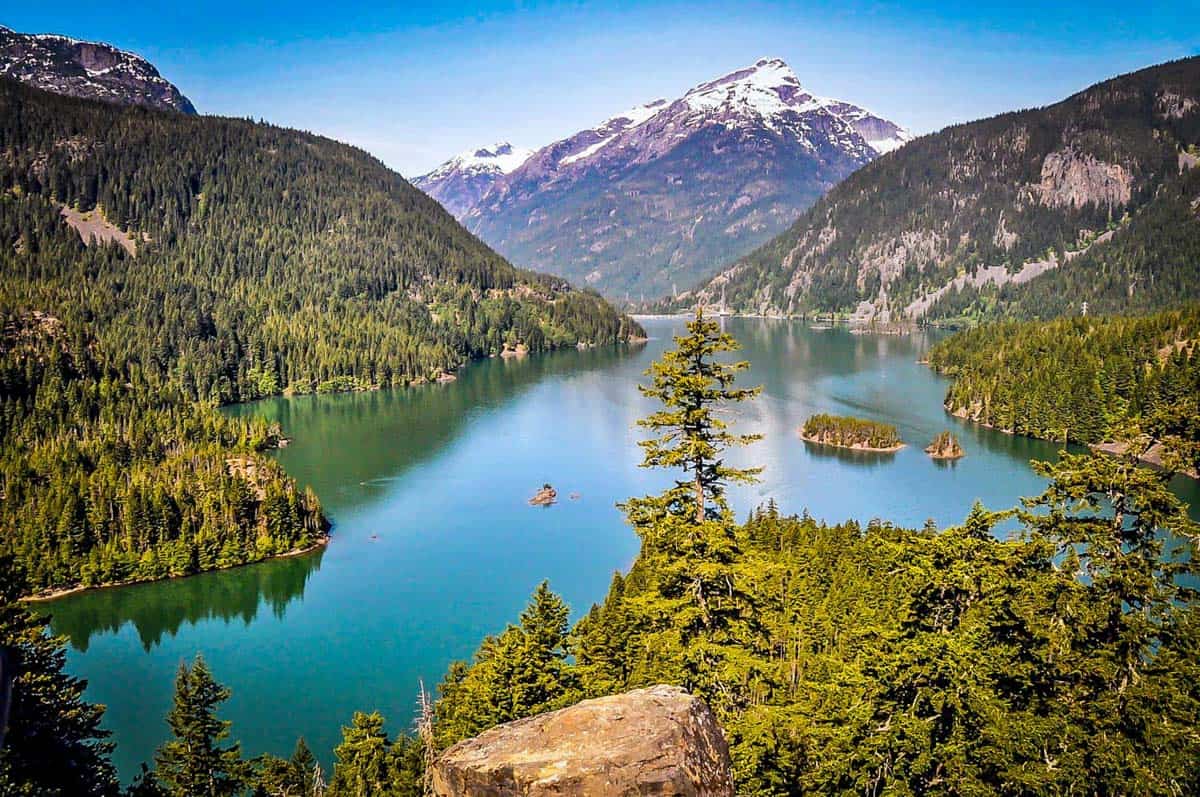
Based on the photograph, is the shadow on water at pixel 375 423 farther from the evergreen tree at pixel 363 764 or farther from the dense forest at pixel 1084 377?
the dense forest at pixel 1084 377

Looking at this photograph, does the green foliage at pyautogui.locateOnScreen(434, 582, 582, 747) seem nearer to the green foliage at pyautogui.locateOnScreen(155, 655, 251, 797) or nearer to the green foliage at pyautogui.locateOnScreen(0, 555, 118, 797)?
the green foliage at pyautogui.locateOnScreen(155, 655, 251, 797)

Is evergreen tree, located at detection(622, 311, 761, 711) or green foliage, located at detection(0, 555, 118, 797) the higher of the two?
evergreen tree, located at detection(622, 311, 761, 711)

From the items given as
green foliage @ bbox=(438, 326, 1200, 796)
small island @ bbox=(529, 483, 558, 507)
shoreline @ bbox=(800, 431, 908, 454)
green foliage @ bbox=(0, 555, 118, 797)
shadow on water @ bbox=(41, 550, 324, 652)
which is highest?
green foliage @ bbox=(438, 326, 1200, 796)

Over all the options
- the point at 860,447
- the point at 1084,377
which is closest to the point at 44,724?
the point at 860,447

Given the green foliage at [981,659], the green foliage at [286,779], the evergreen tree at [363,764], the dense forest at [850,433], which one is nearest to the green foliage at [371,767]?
the evergreen tree at [363,764]

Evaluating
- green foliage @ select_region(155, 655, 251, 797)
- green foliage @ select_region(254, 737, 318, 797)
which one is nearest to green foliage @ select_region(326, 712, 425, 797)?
green foliage @ select_region(254, 737, 318, 797)

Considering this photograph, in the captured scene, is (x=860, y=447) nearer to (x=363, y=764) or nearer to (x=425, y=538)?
(x=425, y=538)

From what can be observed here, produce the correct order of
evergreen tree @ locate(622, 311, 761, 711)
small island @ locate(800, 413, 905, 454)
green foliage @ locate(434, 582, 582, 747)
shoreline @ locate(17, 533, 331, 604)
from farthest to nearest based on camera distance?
small island @ locate(800, 413, 905, 454), shoreline @ locate(17, 533, 331, 604), green foliage @ locate(434, 582, 582, 747), evergreen tree @ locate(622, 311, 761, 711)
